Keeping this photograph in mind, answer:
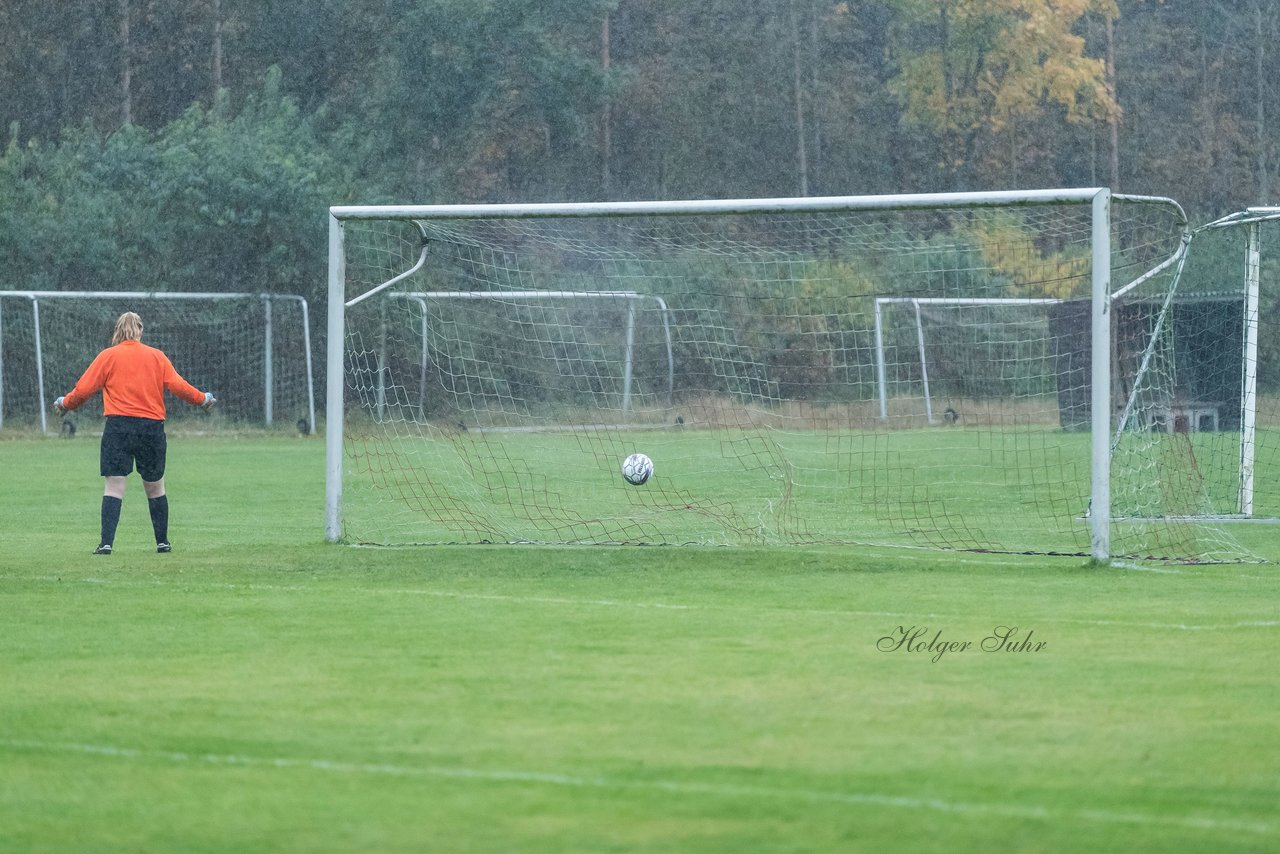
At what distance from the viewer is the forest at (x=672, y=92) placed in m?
44.9

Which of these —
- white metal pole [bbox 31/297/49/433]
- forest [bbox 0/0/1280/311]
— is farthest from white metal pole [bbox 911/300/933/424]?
forest [bbox 0/0/1280/311]

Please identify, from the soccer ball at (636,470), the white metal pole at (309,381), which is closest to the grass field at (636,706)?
the soccer ball at (636,470)

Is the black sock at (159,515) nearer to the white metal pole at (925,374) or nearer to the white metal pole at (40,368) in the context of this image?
the white metal pole at (925,374)

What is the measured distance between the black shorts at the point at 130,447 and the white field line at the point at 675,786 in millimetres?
6095

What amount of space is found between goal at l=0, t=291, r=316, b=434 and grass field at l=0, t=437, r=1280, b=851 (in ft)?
66.5

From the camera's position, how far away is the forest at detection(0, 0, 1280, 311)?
44.9 meters

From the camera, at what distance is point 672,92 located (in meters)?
49.7

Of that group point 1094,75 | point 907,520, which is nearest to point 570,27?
point 1094,75

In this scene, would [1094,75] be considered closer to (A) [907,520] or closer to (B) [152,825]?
(A) [907,520]

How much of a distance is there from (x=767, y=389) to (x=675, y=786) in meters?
20.7

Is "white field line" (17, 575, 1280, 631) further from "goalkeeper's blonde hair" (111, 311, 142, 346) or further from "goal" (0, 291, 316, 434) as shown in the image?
"goal" (0, 291, 316, 434)

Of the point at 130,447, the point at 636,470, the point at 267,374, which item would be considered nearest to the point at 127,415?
the point at 130,447

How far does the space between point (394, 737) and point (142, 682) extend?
1599 millimetres

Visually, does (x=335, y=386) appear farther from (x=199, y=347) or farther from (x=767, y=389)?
(x=199, y=347)
